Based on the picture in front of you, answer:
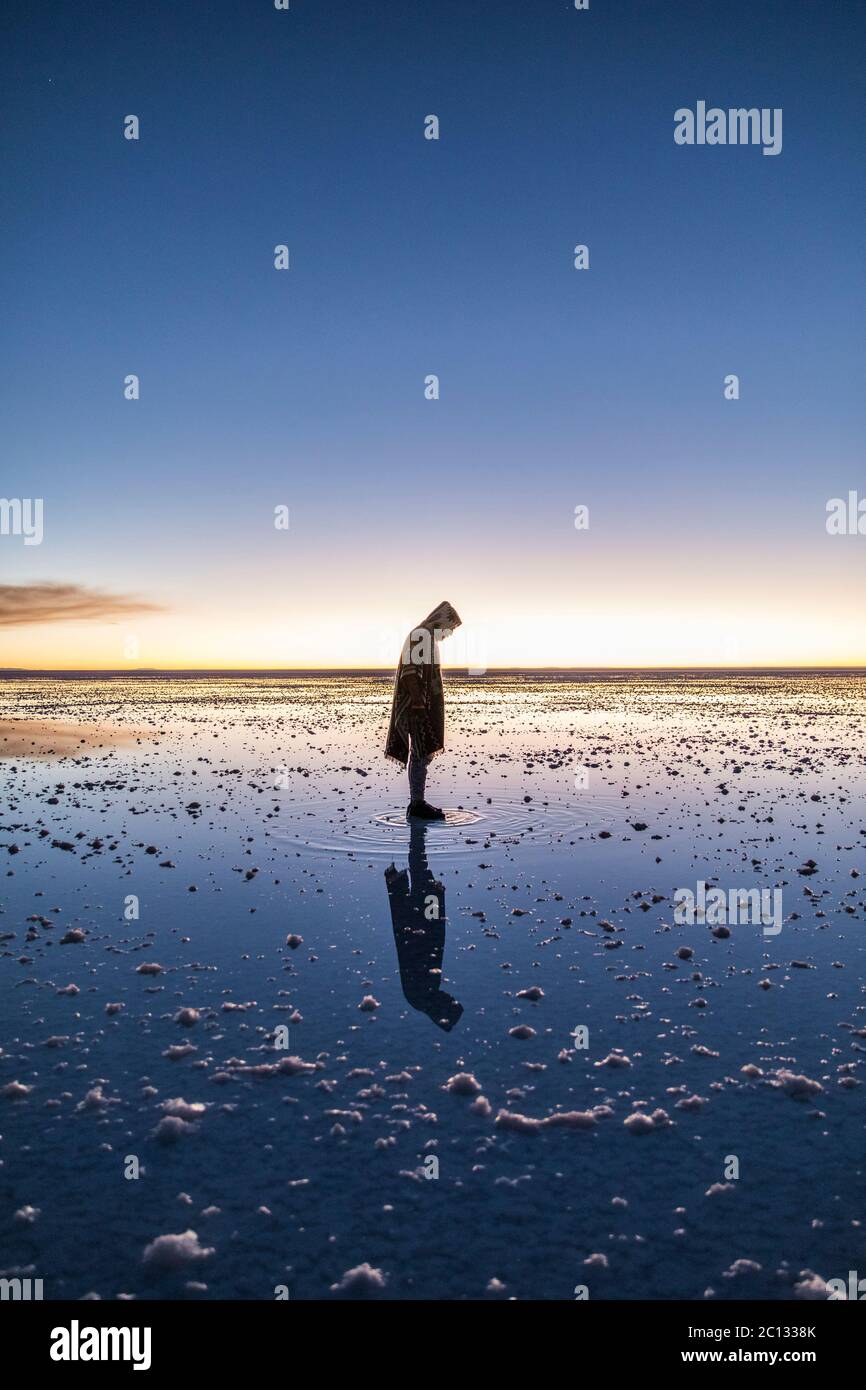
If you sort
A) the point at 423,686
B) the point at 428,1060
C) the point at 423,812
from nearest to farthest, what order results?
the point at 428,1060 → the point at 423,812 → the point at 423,686

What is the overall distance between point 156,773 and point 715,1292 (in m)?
26.0

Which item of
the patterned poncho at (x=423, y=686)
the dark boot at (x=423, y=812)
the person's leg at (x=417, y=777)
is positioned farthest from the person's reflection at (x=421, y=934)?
the patterned poncho at (x=423, y=686)

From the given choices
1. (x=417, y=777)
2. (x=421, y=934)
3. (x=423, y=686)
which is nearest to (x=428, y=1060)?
(x=421, y=934)

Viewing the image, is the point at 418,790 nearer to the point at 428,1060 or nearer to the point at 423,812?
the point at 423,812

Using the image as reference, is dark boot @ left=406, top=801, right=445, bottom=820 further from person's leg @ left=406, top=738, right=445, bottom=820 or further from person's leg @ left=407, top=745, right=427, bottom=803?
person's leg @ left=407, top=745, right=427, bottom=803

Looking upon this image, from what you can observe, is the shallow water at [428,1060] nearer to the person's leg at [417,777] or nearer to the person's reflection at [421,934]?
the person's reflection at [421,934]

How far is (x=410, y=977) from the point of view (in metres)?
9.80

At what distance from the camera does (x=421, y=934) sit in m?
11.4

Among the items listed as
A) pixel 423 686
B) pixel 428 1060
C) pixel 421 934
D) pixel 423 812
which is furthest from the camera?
pixel 423 686

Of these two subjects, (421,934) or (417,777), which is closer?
(421,934)

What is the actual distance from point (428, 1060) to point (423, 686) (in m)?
13.2

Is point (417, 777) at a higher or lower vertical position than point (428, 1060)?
higher

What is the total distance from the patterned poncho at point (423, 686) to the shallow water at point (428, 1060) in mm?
2768
